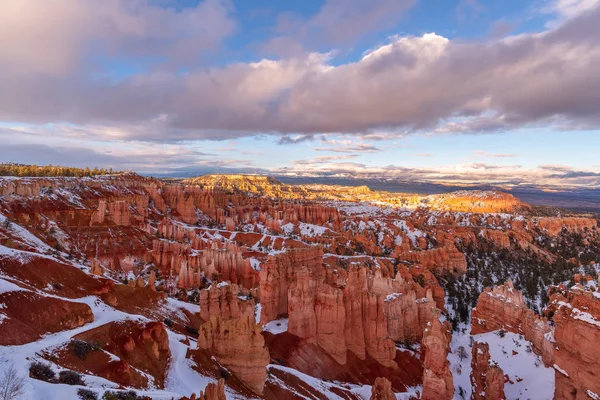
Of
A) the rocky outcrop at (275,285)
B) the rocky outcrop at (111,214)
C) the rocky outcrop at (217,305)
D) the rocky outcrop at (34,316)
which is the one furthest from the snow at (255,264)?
the rocky outcrop at (34,316)

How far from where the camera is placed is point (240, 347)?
21766 mm

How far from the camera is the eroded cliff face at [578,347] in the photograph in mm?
16703

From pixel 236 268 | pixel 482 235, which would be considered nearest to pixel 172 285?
pixel 236 268

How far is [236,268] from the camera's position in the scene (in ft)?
188

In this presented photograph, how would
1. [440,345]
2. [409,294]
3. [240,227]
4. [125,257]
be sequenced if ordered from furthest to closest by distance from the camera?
1. [240,227]
2. [125,257]
3. [409,294]
4. [440,345]

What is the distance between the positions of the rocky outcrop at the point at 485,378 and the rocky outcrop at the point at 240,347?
50.2 feet

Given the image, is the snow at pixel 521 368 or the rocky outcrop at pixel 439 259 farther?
the rocky outcrop at pixel 439 259

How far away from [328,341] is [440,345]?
394 inches

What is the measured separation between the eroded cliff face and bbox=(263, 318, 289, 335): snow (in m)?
20.0

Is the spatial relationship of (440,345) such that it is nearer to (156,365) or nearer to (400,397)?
(400,397)

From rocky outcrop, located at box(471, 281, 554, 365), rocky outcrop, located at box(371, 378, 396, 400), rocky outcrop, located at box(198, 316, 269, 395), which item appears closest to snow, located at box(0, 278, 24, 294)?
rocky outcrop, located at box(198, 316, 269, 395)

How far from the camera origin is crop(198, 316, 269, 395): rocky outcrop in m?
21.4

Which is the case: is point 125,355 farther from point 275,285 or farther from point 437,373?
point 437,373

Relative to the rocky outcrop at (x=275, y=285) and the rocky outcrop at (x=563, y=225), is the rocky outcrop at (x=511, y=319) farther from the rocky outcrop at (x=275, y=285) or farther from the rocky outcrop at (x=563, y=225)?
the rocky outcrop at (x=563, y=225)
